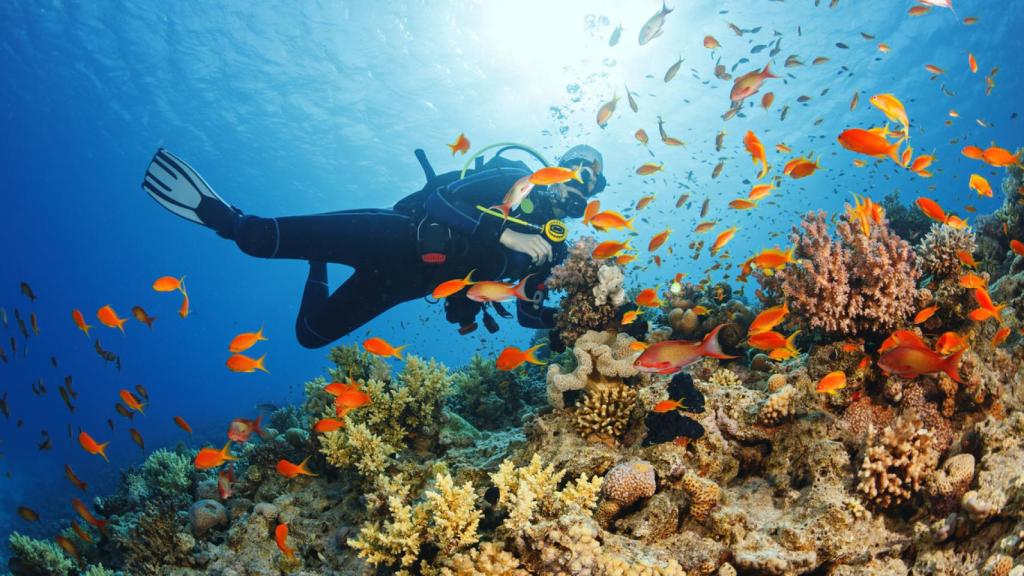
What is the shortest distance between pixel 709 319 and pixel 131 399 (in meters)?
7.94

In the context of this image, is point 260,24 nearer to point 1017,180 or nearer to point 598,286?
point 598,286

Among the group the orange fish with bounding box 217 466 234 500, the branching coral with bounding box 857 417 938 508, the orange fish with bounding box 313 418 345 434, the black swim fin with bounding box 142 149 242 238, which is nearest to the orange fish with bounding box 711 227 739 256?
the branching coral with bounding box 857 417 938 508

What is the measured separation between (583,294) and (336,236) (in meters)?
3.89

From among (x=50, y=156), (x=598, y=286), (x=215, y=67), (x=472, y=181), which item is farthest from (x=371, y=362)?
(x=50, y=156)

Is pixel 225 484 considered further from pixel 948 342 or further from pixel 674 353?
pixel 948 342

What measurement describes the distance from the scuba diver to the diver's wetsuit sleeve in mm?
15

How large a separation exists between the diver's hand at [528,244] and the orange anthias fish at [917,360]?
3.64 metres

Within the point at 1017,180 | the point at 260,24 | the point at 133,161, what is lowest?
A: the point at 1017,180

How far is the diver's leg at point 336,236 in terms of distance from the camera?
638 cm

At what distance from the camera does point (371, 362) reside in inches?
244

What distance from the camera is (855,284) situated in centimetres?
387

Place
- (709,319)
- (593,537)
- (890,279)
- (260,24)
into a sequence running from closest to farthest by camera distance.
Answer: (593,537) → (890,279) → (709,319) → (260,24)

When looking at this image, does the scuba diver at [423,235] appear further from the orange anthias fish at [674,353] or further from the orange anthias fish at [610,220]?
the orange anthias fish at [674,353]

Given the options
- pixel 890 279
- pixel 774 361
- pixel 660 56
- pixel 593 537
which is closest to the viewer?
pixel 593 537
